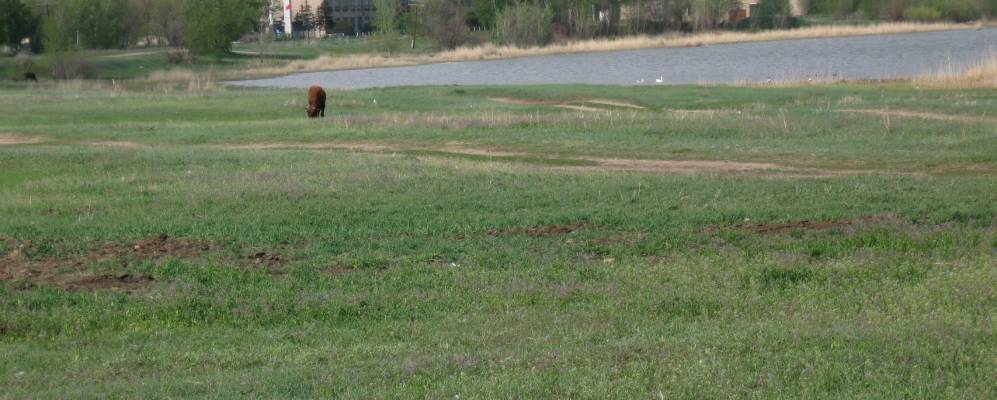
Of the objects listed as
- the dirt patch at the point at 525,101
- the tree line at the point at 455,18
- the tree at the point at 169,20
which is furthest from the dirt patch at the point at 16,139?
the tree at the point at 169,20

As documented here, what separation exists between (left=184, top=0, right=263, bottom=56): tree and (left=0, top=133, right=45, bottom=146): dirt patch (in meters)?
52.2

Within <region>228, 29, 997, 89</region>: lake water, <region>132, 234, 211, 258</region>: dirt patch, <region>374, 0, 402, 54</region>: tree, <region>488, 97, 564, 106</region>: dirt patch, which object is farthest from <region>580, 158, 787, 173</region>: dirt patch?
<region>374, 0, 402, 54</region>: tree

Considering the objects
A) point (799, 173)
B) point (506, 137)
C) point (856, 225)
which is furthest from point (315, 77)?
point (856, 225)

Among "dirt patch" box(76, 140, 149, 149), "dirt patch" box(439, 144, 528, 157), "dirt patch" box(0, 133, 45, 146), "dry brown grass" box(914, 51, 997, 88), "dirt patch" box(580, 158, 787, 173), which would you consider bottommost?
"dirt patch" box(580, 158, 787, 173)

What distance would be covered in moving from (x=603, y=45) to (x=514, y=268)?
247 ft

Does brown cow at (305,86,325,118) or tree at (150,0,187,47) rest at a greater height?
tree at (150,0,187,47)

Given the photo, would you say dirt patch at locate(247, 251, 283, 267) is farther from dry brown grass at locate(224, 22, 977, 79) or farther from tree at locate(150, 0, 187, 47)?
tree at locate(150, 0, 187, 47)

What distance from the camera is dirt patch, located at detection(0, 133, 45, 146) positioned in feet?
90.2

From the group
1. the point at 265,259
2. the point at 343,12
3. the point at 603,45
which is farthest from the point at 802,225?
the point at 343,12

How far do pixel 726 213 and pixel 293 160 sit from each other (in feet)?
33.0

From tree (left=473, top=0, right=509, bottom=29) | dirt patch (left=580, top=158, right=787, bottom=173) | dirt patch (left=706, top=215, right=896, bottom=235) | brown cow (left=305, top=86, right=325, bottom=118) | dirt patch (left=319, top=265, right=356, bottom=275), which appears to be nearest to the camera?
dirt patch (left=319, top=265, right=356, bottom=275)

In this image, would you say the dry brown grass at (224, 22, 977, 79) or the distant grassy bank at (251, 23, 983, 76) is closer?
the dry brown grass at (224, 22, 977, 79)

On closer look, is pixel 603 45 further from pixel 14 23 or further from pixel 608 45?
pixel 14 23

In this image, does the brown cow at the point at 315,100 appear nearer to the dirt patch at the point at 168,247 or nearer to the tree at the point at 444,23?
the dirt patch at the point at 168,247
